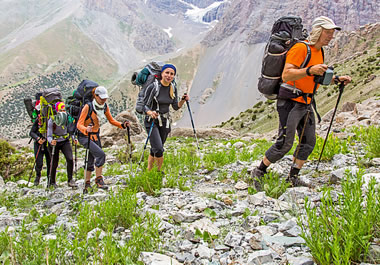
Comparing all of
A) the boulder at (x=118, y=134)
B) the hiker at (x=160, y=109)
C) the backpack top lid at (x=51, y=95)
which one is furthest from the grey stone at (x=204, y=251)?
the boulder at (x=118, y=134)

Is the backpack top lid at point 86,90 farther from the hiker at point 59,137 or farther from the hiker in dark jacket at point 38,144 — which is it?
the hiker in dark jacket at point 38,144

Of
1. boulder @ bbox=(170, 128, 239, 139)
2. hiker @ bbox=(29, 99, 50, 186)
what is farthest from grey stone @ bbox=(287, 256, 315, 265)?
boulder @ bbox=(170, 128, 239, 139)

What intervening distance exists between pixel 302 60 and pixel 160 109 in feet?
12.0

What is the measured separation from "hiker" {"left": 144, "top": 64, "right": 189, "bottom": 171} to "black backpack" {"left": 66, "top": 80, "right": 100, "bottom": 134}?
1567 millimetres

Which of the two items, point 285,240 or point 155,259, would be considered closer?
point 155,259

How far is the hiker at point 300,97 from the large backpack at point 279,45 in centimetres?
25

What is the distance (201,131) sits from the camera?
79.5 feet

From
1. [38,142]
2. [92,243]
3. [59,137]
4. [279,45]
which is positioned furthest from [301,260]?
[38,142]

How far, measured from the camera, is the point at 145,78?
23.4ft

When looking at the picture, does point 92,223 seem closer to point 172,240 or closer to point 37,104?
point 172,240

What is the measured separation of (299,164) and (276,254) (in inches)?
118

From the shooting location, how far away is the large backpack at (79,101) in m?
7.29

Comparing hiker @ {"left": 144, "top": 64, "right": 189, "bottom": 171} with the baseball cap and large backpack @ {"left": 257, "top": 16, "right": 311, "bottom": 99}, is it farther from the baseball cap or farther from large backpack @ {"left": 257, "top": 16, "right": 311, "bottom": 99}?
the baseball cap

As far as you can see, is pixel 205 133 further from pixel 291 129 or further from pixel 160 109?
pixel 291 129
